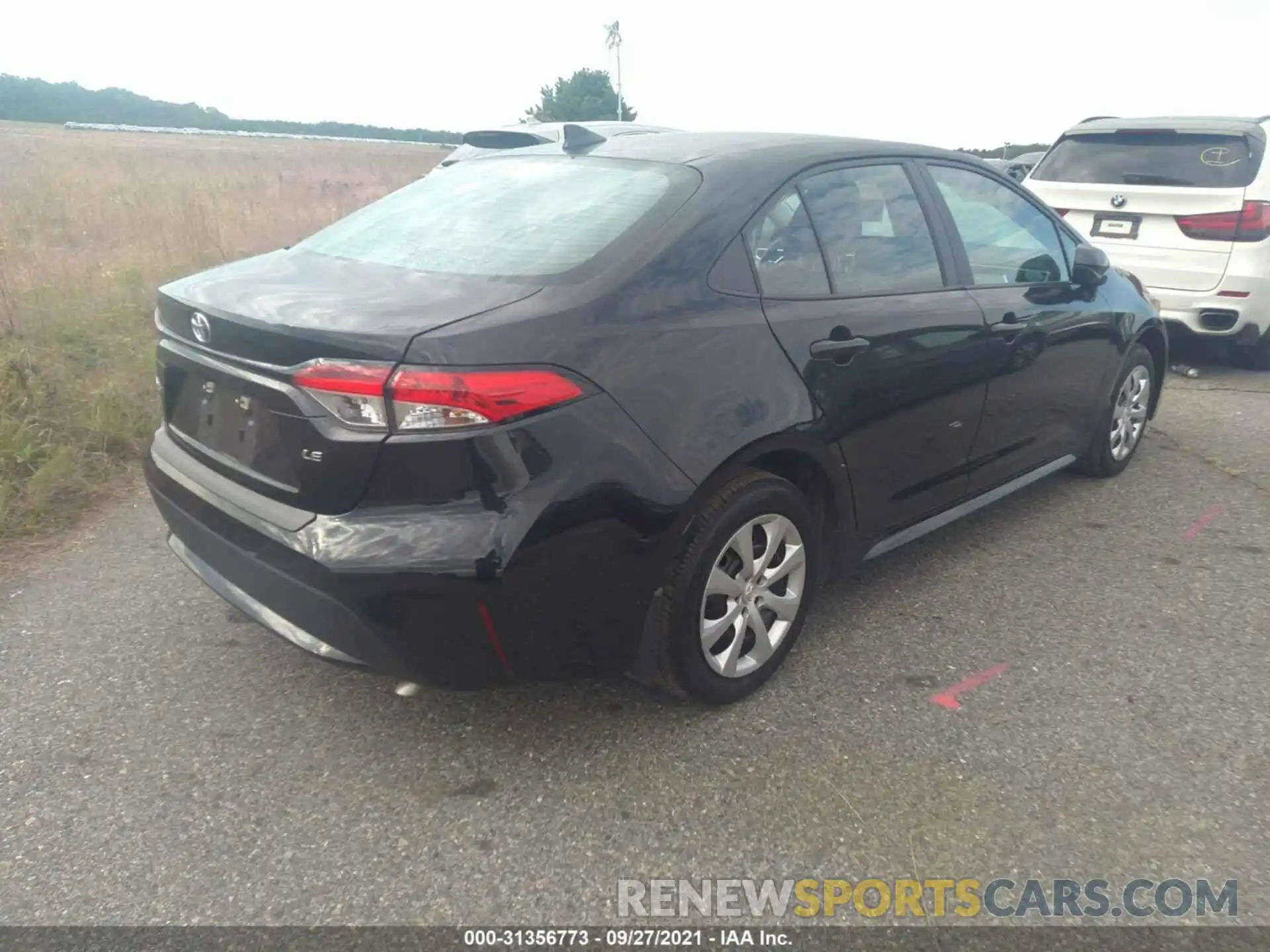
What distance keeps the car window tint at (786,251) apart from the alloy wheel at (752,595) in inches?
27.1

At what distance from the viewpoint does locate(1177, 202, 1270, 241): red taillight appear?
6395 mm

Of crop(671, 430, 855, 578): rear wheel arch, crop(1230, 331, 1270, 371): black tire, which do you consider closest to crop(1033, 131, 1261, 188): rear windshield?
crop(1230, 331, 1270, 371): black tire

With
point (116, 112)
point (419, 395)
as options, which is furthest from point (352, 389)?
point (116, 112)

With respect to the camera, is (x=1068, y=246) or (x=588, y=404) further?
(x=1068, y=246)

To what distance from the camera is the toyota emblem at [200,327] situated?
2.48m

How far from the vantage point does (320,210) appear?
13.9 m

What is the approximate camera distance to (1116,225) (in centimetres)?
693

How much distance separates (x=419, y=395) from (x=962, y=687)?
1.92m

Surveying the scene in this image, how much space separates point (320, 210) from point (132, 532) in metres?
10.8

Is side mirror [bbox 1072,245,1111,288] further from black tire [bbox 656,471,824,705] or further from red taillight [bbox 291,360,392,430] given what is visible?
red taillight [bbox 291,360,392,430]

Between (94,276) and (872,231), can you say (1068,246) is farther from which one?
(94,276)

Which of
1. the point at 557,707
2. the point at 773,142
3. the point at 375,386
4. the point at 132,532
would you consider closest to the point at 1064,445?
the point at 773,142

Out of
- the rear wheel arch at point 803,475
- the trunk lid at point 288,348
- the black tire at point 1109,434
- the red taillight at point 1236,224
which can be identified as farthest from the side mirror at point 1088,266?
the red taillight at point 1236,224

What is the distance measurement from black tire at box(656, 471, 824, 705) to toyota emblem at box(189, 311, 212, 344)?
1.36 meters
